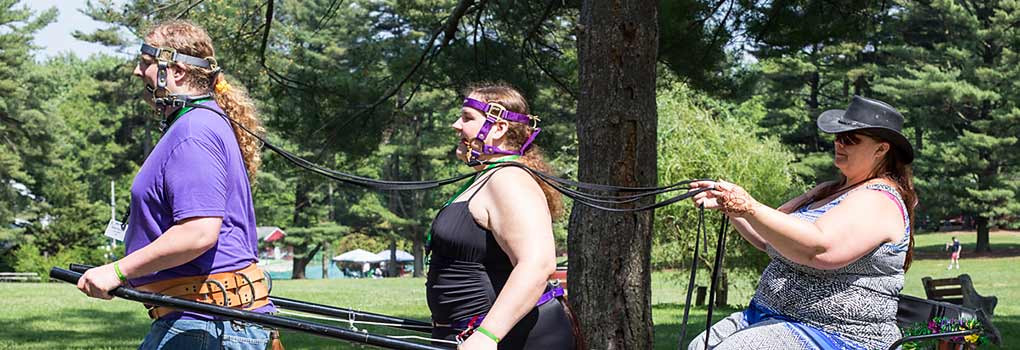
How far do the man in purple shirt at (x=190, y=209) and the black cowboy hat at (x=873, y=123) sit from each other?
Answer: 2.05 m

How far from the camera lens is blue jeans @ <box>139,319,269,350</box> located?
345cm

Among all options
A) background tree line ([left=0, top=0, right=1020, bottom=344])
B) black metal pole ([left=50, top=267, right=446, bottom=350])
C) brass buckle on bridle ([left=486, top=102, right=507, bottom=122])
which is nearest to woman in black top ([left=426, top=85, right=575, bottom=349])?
brass buckle on bridle ([left=486, top=102, right=507, bottom=122])

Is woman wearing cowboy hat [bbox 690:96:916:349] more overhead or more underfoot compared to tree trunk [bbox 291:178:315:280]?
more overhead

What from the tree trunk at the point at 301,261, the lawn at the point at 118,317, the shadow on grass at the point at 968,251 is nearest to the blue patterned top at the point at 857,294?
the lawn at the point at 118,317

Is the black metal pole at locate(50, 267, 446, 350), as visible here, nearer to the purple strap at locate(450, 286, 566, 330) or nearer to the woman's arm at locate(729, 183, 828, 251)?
the purple strap at locate(450, 286, 566, 330)

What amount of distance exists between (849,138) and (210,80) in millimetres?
2295

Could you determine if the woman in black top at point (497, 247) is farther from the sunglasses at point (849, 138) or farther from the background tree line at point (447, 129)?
the background tree line at point (447, 129)

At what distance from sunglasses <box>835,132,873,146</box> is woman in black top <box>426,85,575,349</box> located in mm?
1093

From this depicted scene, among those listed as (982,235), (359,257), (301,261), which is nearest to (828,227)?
(982,235)

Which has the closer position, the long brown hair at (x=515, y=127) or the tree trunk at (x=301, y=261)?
the long brown hair at (x=515, y=127)

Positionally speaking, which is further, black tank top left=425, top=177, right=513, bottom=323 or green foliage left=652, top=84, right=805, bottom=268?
green foliage left=652, top=84, right=805, bottom=268

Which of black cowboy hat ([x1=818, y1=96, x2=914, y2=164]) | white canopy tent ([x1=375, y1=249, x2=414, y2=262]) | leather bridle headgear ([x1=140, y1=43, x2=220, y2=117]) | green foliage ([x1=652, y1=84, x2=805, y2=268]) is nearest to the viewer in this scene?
leather bridle headgear ([x1=140, y1=43, x2=220, y2=117])

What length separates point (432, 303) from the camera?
3.65 metres

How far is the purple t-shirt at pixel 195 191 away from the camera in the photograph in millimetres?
3371
